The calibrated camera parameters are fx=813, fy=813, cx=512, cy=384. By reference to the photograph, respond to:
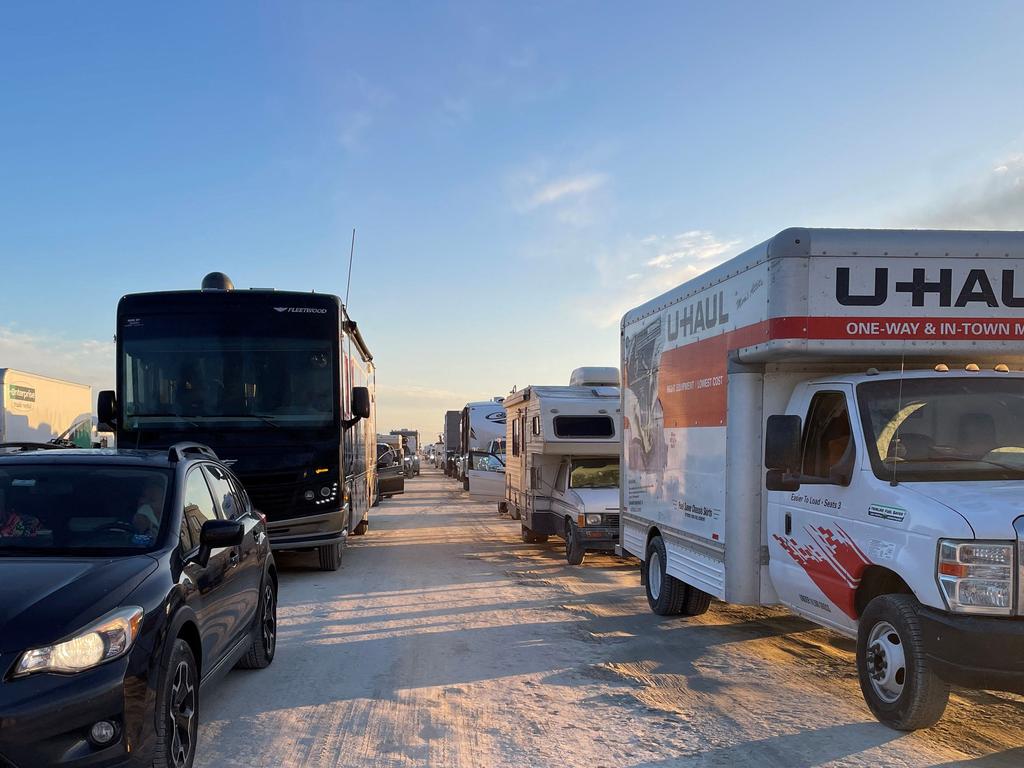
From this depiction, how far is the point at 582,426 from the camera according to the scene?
13594mm

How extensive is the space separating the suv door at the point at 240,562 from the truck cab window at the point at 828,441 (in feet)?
13.3

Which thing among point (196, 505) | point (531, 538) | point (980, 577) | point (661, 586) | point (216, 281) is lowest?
point (531, 538)

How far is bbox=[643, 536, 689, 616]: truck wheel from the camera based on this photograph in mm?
8359

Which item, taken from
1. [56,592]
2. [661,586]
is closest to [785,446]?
[661,586]

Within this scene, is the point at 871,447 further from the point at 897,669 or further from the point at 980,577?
the point at 897,669

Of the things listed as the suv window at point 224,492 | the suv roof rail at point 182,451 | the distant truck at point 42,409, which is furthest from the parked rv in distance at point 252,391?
the distant truck at point 42,409

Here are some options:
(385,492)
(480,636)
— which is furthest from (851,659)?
(385,492)

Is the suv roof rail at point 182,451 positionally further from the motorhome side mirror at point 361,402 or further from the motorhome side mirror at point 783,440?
the motorhome side mirror at point 361,402

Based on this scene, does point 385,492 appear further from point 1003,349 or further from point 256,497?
point 1003,349

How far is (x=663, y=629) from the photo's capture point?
8008mm

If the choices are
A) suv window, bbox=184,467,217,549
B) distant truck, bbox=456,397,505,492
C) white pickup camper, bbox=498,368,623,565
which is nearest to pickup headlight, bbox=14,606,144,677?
suv window, bbox=184,467,217,549

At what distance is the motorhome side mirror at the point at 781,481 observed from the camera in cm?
595

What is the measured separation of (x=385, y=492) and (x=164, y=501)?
20.9 metres

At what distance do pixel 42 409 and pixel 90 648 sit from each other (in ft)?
66.7
